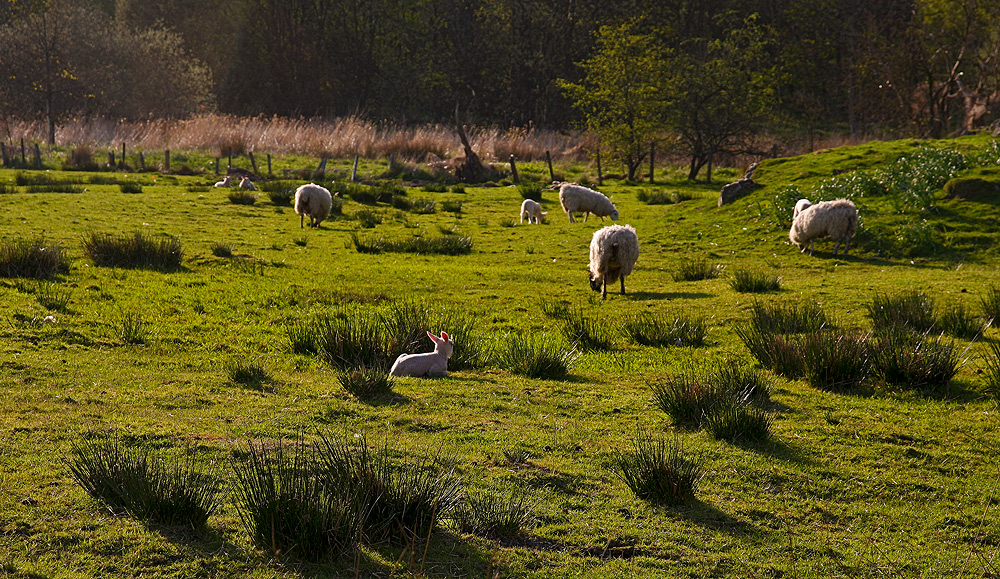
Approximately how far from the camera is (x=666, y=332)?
32.2 ft

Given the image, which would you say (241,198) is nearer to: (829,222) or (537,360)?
(829,222)

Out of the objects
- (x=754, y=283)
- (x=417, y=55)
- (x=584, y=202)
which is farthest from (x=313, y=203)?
(x=417, y=55)

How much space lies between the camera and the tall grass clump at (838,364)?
766 cm

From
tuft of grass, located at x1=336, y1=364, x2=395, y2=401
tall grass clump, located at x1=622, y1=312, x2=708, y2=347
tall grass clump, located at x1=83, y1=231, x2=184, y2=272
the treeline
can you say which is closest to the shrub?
tall grass clump, located at x1=622, y1=312, x2=708, y2=347

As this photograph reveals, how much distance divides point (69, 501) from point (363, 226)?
1580 centimetres

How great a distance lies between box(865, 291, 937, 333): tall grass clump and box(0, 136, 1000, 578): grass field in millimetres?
222

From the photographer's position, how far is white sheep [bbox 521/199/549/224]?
21.6 meters

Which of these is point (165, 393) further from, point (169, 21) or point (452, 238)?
point (169, 21)

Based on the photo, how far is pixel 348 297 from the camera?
11.6 meters

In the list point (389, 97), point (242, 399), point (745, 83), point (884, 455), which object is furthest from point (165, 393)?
point (389, 97)

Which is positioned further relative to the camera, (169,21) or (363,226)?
(169,21)

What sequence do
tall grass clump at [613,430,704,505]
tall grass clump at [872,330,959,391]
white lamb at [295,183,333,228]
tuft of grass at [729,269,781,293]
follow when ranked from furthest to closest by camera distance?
white lamb at [295,183,333,228]
tuft of grass at [729,269,781,293]
tall grass clump at [872,330,959,391]
tall grass clump at [613,430,704,505]

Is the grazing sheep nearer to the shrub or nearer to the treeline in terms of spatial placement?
the shrub

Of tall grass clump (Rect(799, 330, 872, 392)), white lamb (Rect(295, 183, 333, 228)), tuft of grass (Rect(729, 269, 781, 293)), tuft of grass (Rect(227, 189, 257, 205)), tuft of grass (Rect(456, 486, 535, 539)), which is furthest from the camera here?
tuft of grass (Rect(227, 189, 257, 205))
